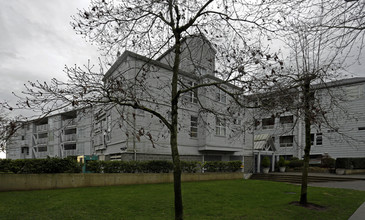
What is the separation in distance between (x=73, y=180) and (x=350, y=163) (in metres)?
26.3

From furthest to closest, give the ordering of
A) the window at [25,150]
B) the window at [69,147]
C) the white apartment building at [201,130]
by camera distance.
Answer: the window at [25,150], the window at [69,147], the white apartment building at [201,130]

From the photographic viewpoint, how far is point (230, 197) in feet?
40.5

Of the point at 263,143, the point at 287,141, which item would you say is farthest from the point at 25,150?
the point at 287,141

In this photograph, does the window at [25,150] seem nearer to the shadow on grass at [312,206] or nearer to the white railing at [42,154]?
the white railing at [42,154]

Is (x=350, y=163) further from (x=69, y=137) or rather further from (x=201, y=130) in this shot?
A: (x=69, y=137)

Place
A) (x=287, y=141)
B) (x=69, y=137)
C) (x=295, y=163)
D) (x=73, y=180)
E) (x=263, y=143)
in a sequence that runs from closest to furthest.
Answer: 1. (x=73, y=180)
2. (x=263, y=143)
3. (x=295, y=163)
4. (x=287, y=141)
5. (x=69, y=137)

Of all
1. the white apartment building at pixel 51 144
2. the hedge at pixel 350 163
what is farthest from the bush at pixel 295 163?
the white apartment building at pixel 51 144

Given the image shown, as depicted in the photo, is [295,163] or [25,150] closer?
[295,163]

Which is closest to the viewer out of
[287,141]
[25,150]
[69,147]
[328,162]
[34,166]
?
[34,166]

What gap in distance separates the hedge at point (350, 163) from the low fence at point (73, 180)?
1710 cm

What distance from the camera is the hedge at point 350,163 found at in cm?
2683

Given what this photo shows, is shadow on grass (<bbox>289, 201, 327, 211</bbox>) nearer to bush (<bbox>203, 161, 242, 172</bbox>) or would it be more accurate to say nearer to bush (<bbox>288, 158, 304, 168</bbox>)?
bush (<bbox>203, 161, 242, 172</bbox>)

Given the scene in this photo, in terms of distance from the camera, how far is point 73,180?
1380 centimetres

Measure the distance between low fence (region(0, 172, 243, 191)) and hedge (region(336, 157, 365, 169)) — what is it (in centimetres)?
1710
